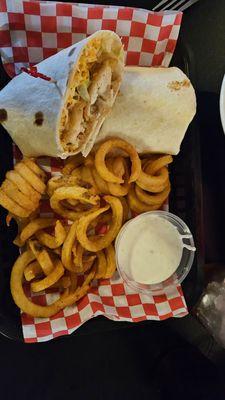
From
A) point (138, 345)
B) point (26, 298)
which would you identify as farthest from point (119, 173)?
point (138, 345)

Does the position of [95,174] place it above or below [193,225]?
above

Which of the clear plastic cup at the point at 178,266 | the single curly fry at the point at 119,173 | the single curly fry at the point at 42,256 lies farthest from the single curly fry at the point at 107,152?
the single curly fry at the point at 42,256

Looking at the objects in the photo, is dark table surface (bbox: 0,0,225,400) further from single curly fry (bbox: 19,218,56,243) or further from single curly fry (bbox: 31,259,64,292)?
single curly fry (bbox: 19,218,56,243)

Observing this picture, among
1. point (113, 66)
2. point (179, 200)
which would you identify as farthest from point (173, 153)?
point (113, 66)

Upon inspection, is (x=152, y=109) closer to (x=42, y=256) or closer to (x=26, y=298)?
(x=42, y=256)

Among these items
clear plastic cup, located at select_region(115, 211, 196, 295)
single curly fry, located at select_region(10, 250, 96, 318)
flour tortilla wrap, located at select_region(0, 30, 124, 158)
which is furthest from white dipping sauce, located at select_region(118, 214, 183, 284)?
flour tortilla wrap, located at select_region(0, 30, 124, 158)

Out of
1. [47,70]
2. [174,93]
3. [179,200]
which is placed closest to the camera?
[47,70]

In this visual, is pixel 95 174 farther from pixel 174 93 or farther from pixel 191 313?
pixel 191 313
